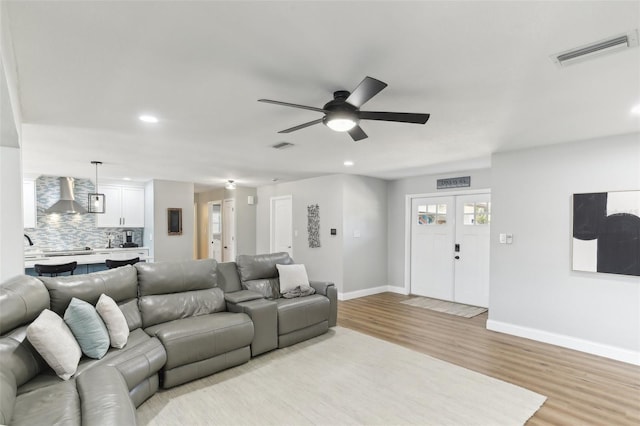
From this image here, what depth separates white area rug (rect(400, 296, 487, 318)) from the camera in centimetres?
525

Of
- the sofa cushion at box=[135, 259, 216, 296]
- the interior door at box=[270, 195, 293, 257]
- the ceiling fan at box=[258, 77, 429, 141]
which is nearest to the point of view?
the ceiling fan at box=[258, 77, 429, 141]

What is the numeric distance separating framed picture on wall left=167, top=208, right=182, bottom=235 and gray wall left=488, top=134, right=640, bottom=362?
20.5ft

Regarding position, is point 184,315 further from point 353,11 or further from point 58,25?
point 353,11

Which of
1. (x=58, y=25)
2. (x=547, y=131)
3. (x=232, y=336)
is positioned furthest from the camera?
(x=547, y=131)

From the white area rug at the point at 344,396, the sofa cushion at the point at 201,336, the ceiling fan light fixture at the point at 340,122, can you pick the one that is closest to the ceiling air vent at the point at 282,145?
the ceiling fan light fixture at the point at 340,122

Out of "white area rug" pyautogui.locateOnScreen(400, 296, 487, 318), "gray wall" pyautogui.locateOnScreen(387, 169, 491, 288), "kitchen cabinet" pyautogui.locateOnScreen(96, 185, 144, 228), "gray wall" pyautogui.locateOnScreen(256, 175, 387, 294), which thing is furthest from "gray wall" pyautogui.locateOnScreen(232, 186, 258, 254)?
"white area rug" pyautogui.locateOnScreen(400, 296, 487, 318)

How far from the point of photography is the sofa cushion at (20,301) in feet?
6.47

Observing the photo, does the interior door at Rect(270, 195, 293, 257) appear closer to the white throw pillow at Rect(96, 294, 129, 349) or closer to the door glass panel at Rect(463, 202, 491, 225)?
the door glass panel at Rect(463, 202, 491, 225)

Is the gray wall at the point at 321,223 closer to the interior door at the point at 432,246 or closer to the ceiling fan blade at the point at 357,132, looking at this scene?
the interior door at the point at 432,246

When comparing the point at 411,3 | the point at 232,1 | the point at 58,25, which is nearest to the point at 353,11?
the point at 411,3

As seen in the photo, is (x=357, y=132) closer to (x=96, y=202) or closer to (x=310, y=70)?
(x=310, y=70)

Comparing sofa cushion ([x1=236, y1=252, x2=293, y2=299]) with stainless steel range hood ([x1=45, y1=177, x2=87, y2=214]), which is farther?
stainless steel range hood ([x1=45, y1=177, x2=87, y2=214])

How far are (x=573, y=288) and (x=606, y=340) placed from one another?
1.93 ft

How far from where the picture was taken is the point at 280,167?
5.52m
